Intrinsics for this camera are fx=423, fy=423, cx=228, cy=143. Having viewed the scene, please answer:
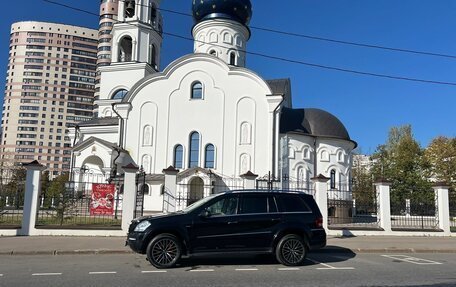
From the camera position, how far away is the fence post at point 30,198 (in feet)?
48.3

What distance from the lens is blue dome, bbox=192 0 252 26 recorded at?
3897 centimetres

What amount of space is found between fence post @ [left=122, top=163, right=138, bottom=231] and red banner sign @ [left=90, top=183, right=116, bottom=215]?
64.5 inches

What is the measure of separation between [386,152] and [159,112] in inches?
1321

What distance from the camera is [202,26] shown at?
130ft

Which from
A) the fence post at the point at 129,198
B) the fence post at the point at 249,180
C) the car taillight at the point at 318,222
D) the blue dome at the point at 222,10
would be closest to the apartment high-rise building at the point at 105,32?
the blue dome at the point at 222,10

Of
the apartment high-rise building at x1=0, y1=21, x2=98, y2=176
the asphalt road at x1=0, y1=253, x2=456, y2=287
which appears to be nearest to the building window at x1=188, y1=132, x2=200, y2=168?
the asphalt road at x1=0, y1=253, x2=456, y2=287

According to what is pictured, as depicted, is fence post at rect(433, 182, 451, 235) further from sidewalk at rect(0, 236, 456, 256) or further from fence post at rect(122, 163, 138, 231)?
fence post at rect(122, 163, 138, 231)

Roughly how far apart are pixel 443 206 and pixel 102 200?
14244 millimetres

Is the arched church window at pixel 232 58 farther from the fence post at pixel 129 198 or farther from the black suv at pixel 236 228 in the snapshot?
the black suv at pixel 236 228

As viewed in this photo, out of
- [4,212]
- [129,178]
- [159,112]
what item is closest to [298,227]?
[129,178]

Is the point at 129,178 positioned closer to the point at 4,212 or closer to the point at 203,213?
the point at 4,212

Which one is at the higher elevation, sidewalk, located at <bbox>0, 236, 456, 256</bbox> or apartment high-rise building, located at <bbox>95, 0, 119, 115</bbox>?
apartment high-rise building, located at <bbox>95, 0, 119, 115</bbox>

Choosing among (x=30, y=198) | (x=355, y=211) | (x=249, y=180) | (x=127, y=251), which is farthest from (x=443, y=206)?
(x=30, y=198)

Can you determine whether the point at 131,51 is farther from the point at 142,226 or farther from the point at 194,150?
the point at 142,226
